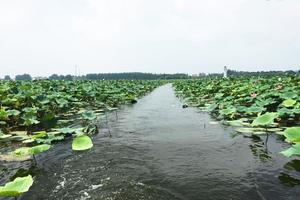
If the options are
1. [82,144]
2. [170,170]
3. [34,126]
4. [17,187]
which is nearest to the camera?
[17,187]

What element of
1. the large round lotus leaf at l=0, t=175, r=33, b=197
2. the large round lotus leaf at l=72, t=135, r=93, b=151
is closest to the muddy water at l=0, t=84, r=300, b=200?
the large round lotus leaf at l=72, t=135, r=93, b=151

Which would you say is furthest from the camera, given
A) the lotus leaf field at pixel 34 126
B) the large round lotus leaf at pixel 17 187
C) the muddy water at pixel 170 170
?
the lotus leaf field at pixel 34 126

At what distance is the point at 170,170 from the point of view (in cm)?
394

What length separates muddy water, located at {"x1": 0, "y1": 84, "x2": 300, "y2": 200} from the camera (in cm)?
321

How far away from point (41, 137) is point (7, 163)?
2.64 feet

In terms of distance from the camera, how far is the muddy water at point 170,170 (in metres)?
3.21

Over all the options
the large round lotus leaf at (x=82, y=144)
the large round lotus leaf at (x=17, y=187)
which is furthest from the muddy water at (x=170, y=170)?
the large round lotus leaf at (x=17, y=187)

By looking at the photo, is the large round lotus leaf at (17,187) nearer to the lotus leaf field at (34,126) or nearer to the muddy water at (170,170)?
the lotus leaf field at (34,126)

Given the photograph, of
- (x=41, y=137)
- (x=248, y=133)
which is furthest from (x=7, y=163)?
(x=248, y=133)

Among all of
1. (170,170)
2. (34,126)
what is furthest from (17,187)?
(34,126)

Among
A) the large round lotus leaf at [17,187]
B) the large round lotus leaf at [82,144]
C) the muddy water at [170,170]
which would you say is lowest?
the muddy water at [170,170]

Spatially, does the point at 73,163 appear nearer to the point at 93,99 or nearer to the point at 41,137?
the point at 41,137

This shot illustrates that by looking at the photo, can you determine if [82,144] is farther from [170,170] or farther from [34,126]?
[34,126]

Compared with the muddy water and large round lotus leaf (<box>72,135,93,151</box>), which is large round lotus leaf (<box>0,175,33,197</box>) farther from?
large round lotus leaf (<box>72,135,93,151</box>)
